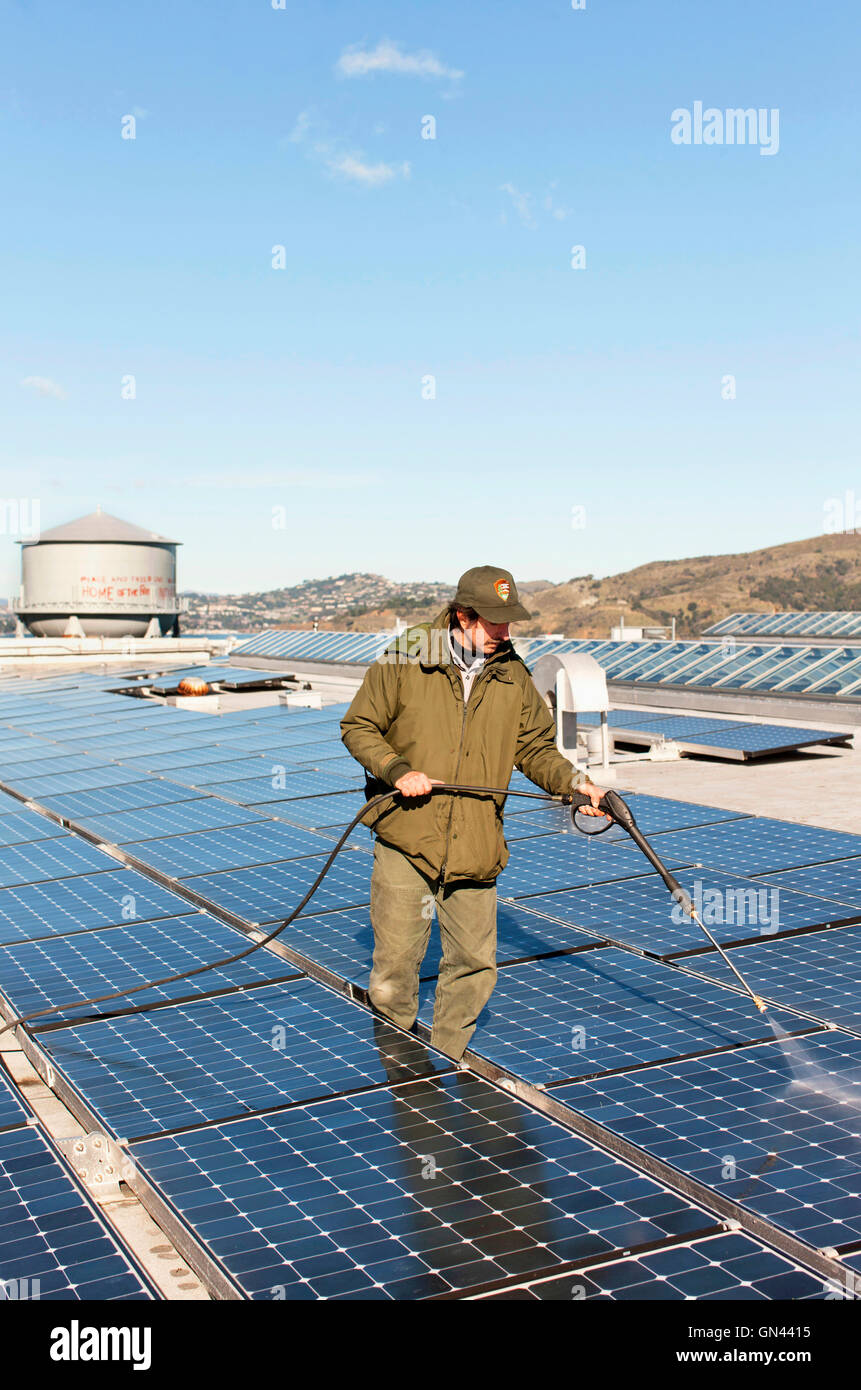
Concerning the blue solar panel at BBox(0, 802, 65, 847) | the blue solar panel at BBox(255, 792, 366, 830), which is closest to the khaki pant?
the blue solar panel at BBox(255, 792, 366, 830)

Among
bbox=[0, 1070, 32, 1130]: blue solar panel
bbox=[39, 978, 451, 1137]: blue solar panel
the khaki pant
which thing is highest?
the khaki pant

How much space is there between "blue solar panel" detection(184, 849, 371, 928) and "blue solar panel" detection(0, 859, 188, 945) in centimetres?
36

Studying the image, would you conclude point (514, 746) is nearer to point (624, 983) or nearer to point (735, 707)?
point (624, 983)

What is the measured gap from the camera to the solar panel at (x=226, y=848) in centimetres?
1005

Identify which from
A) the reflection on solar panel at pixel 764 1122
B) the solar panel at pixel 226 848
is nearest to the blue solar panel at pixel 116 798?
Answer: the solar panel at pixel 226 848

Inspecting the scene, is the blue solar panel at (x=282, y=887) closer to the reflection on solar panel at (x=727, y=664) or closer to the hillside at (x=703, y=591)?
the reflection on solar panel at (x=727, y=664)

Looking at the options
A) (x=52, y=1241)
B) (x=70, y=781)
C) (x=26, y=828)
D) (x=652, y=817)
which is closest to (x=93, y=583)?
(x=70, y=781)

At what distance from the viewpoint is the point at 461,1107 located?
496 centimetres

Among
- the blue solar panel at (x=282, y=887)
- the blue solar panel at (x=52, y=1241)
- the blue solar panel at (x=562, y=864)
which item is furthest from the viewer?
the blue solar panel at (x=562, y=864)

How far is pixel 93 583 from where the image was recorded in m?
56.4

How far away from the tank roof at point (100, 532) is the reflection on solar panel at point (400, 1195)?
55.2 meters

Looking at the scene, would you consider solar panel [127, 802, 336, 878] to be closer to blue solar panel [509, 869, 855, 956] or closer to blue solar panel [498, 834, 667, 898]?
blue solar panel [498, 834, 667, 898]

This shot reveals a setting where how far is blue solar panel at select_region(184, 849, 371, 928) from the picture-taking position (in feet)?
27.8

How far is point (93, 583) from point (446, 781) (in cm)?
5334
